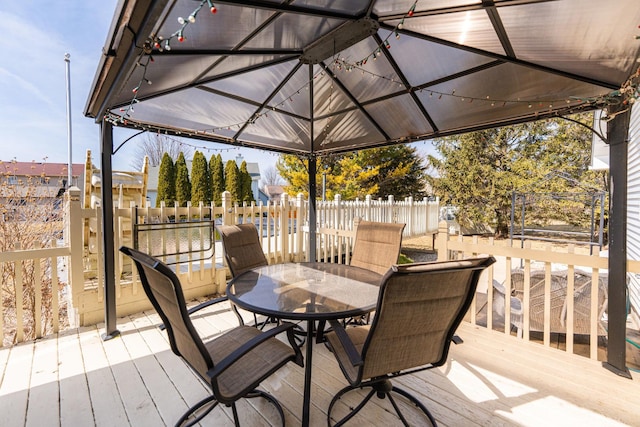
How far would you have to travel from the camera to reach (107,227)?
115 inches

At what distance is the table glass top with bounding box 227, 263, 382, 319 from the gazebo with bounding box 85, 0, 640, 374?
5.17ft

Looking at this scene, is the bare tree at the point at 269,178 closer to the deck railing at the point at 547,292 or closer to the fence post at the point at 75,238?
the fence post at the point at 75,238

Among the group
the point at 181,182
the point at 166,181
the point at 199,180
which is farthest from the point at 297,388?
the point at 199,180

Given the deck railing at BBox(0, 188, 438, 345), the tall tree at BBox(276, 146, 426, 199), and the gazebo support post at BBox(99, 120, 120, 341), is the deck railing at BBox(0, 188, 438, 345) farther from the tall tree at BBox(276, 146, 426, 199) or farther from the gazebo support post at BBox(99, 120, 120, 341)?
the tall tree at BBox(276, 146, 426, 199)

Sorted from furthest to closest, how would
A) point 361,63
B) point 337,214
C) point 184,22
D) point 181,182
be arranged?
point 181,182
point 337,214
point 361,63
point 184,22

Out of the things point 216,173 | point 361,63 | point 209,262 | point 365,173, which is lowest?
point 209,262

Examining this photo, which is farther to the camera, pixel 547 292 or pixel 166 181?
pixel 166 181

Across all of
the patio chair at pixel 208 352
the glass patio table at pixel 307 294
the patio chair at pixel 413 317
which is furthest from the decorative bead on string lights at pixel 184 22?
the glass patio table at pixel 307 294

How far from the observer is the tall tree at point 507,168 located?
1168 cm

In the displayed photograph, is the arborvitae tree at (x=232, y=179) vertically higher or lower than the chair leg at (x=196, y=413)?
higher

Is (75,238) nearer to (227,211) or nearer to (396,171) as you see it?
(227,211)

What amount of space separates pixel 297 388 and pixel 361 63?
270cm

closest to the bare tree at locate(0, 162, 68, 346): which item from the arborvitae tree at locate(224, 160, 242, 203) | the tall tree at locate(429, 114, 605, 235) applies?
the arborvitae tree at locate(224, 160, 242, 203)

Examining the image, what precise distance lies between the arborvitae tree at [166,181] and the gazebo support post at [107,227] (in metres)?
11.7
